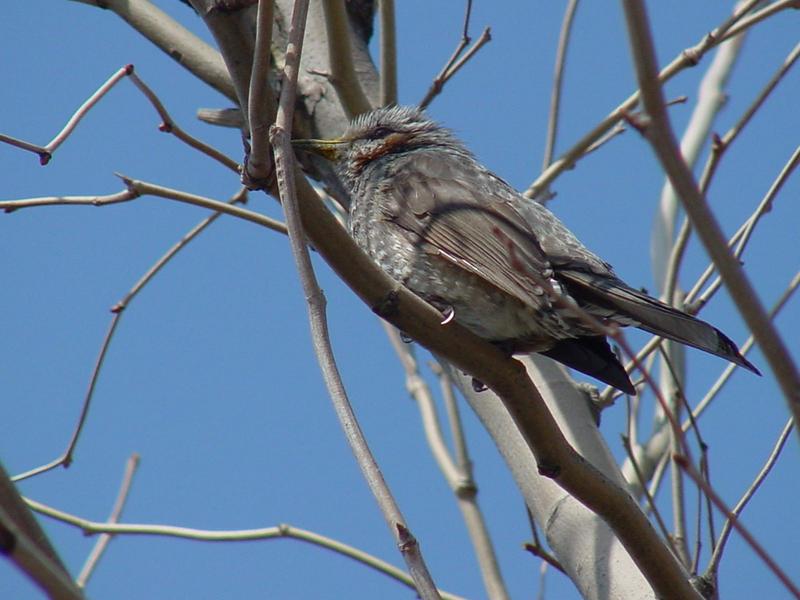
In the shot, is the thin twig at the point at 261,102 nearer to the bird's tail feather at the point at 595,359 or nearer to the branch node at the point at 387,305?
the branch node at the point at 387,305

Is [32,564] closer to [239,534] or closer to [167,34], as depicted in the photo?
[239,534]

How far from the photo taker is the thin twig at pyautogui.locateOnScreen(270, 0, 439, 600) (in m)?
2.10

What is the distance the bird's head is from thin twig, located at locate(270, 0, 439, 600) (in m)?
1.94

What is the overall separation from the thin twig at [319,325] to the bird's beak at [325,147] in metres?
2.01

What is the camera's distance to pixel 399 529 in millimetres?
2117

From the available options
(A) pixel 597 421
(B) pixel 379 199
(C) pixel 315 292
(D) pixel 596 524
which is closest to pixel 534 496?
(D) pixel 596 524

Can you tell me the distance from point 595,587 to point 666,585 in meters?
0.61

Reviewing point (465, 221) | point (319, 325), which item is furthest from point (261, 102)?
point (465, 221)

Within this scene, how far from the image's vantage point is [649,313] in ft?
11.5

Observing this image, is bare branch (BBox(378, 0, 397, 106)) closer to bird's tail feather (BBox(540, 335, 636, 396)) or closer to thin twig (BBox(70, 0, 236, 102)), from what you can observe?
thin twig (BBox(70, 0, 236, 102))

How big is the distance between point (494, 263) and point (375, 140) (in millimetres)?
1181

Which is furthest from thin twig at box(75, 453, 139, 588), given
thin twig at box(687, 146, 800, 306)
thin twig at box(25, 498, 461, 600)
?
thin twig at box(687, 146, 800, 306)

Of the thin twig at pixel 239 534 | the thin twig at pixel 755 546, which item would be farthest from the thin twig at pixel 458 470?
the thin twig at pixel 755 546

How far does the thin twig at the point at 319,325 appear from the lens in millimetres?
2102
